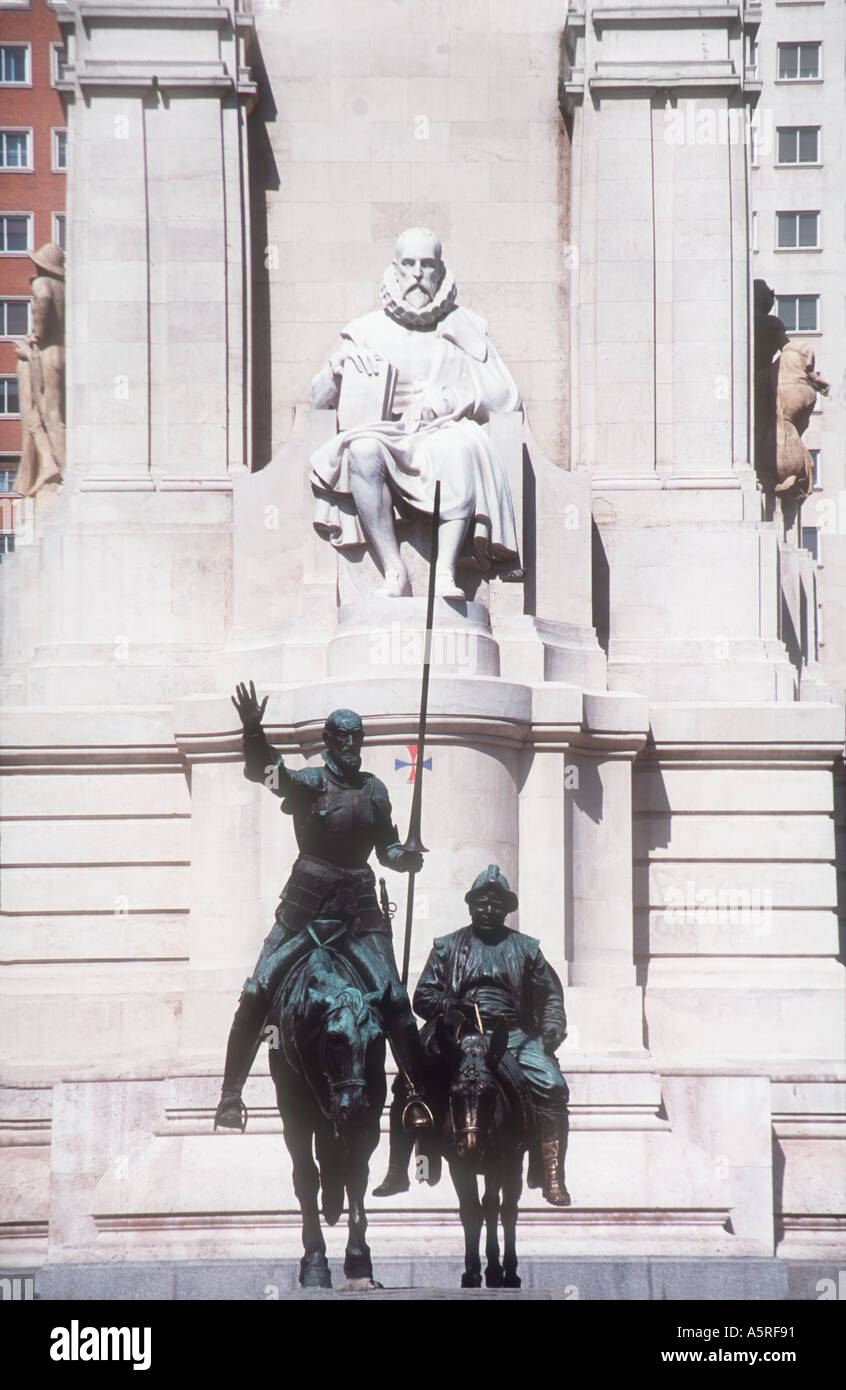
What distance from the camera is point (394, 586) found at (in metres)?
25.4

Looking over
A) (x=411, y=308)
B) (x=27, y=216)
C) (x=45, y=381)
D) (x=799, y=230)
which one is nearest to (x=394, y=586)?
(x=411, y=308)

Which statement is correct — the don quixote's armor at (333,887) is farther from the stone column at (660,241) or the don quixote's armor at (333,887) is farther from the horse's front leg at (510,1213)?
the stone column at (660,241)

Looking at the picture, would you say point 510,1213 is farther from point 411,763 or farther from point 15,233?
point 15,233

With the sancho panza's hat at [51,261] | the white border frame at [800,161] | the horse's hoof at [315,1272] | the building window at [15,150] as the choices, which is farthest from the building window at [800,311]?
the horse's hoof at [315,1272]

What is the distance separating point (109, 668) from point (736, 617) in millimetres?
6866

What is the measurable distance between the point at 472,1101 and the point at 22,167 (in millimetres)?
42617

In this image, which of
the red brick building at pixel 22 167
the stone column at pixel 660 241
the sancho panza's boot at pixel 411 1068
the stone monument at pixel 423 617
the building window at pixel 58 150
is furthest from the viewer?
the building window at pixel 58 150

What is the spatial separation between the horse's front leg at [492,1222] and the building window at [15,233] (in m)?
41.8

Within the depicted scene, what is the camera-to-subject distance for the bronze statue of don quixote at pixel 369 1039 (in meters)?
17.7

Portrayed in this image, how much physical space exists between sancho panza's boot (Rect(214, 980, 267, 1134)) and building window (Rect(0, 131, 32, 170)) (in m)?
41.3

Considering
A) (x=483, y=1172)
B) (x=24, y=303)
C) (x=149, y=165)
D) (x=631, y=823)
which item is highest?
(x=24, y=303)

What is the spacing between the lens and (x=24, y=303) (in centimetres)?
5888
